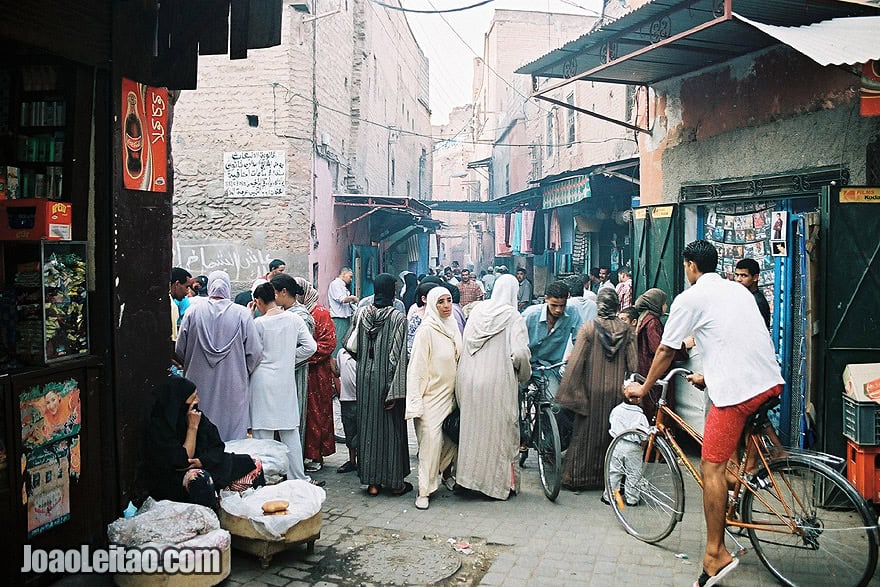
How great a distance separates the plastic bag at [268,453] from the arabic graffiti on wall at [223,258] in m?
7.80

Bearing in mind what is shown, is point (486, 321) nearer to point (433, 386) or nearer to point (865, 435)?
point (433, 386)

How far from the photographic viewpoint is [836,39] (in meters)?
5.27

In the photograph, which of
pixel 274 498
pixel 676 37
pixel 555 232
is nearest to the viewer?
pixel 274 498

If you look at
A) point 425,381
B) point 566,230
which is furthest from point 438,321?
point 566,230

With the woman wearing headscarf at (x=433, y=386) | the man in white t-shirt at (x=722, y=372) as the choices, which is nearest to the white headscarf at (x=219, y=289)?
the woman wearing headscarf at (x=433, y=386)

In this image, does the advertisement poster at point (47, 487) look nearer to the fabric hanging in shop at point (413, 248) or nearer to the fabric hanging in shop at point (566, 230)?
the fabric hanging in shop at point (566, 230)

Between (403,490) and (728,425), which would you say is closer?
(728,425)

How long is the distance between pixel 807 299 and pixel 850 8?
2.51 metres

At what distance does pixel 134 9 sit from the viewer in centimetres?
426

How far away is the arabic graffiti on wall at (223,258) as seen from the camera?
42.0 ft

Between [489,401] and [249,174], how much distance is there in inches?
343

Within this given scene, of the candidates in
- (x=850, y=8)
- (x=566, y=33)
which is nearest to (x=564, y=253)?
(x=850, y=8)

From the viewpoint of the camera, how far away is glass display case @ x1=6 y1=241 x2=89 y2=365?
12.4ft

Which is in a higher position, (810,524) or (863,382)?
(863,382)
